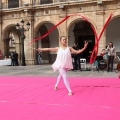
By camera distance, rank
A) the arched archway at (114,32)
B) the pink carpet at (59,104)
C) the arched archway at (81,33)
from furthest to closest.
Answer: the arched archway at (81,33) → the arched archway at (114,32) → the pink carpet at (59,104)

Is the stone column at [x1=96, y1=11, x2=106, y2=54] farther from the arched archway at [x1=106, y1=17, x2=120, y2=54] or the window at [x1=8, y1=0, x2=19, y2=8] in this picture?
the window at [x1=8, y1=0, x2=19, y2=8]

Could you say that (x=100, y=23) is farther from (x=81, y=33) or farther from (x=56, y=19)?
(x=81, y=33)

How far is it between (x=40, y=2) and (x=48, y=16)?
5.34 ft

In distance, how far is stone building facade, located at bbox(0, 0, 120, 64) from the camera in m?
21.4

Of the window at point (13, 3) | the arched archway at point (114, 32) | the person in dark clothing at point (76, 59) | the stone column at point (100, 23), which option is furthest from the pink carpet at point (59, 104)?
the window at point (13, 3)

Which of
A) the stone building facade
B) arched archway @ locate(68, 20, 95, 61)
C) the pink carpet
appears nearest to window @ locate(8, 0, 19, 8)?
the stone building facade

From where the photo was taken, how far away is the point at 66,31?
75.0 feet

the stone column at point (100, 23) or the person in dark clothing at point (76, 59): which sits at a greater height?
the stone column at point (100, 23)

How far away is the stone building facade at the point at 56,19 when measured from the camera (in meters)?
21.4

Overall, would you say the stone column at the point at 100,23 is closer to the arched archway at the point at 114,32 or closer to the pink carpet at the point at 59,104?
the arched archway at the point at 114,32

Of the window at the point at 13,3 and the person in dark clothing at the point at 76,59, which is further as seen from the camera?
the window at the point at 13,3

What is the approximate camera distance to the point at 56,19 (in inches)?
921

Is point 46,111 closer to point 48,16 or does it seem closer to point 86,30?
point 48,16

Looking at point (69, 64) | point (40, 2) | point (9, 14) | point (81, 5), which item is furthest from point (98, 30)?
point (69, 64)
